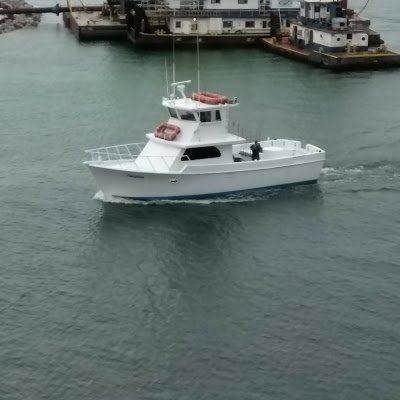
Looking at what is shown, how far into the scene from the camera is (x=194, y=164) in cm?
4075

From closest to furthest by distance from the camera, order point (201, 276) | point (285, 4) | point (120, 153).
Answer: point (201, 276)
point (120, 153)
point (285, 4)

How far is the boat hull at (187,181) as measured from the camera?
3997 cm

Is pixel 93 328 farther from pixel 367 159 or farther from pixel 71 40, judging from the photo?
pixel 71 40

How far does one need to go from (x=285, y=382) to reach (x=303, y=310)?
14.7ft

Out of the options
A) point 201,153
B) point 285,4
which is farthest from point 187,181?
point 285,4

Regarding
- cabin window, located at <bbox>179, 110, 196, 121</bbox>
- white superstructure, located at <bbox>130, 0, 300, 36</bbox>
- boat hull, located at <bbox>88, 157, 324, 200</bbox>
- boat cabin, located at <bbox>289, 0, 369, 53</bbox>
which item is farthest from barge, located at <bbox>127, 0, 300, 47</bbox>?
boat hull, located at <bbox>88, 157, 324, 200</bbox>

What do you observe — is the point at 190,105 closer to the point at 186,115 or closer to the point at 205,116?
the point at 186,115

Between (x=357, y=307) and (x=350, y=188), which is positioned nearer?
(x=357, y=307)

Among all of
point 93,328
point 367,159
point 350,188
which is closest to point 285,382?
point 93,328

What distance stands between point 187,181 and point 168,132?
2.40m

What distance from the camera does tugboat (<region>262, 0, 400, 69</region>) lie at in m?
70.5

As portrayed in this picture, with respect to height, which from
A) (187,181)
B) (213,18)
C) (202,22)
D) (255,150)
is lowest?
(187,181)

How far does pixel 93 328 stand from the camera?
2991cm

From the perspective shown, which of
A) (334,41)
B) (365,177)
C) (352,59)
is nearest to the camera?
(365,177)
